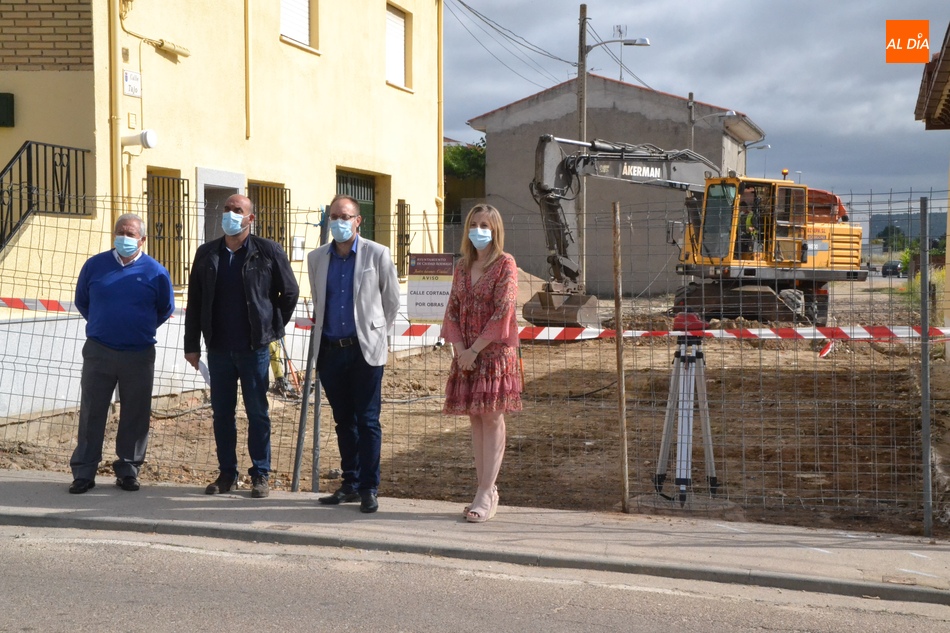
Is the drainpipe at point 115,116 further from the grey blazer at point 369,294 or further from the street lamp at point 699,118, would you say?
the street lamp at point 699,118

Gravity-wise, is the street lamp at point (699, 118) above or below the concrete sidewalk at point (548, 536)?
above

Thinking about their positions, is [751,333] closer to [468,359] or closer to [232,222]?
[468,359]

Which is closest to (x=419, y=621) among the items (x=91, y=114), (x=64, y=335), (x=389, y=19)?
(x=64, y=335)

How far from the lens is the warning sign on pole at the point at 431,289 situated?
7.86 meters

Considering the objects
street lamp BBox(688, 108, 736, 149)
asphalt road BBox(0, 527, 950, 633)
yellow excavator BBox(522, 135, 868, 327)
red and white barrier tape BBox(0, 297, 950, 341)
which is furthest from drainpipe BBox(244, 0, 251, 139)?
street lamp BBox(688, 108, 736, 149)

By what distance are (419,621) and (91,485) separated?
11.2 feet

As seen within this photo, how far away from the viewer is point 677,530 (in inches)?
242

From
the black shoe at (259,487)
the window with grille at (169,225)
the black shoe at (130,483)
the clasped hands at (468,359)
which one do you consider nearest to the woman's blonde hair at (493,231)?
the clasped hands at (468,359)

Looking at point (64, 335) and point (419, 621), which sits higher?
point (64, 335)

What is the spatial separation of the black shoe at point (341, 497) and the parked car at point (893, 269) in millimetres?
4106

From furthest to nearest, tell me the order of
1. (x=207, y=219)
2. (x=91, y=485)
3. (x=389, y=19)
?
(x=389, y=19) → (x=207, y=219) → (x=91, y=485)

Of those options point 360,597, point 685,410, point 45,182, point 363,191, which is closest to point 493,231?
point 685,410

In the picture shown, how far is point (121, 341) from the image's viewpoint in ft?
22.6

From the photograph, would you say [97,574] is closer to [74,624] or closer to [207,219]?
[74,624]
